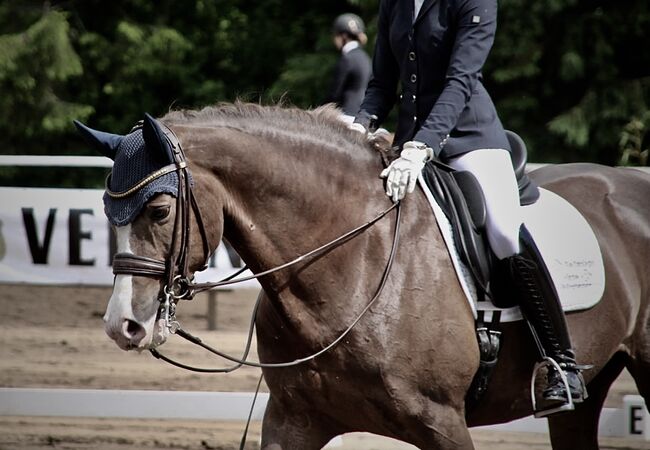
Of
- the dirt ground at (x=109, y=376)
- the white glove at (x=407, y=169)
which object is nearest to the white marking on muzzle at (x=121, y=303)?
the white glove at (x=407, y=169)

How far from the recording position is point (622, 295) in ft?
16.1

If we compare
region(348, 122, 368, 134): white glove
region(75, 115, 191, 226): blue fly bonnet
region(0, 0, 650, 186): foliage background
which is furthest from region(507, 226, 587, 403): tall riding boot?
region(0, 0, 650, 186): foliage background

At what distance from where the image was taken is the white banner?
7902 millimetres

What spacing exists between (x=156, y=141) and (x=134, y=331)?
603mm

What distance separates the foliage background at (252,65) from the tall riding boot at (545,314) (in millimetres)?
6643

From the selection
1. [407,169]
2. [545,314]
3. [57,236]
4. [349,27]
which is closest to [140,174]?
[407,169]

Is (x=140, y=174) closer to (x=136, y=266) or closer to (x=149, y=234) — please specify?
(x=149, y=234)

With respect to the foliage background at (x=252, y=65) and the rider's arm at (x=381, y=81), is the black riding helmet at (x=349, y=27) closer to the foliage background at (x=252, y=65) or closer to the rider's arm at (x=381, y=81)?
the foliage background at (x=252, y=65)

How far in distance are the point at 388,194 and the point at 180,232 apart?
82 cm

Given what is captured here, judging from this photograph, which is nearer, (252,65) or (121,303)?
(121,303)

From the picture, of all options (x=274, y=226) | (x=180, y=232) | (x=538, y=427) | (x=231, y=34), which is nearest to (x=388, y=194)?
(x=274, y=226)

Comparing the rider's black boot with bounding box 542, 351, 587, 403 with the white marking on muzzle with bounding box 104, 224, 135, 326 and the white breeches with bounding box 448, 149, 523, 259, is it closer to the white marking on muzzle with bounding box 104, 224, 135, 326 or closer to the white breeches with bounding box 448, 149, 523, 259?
the white breeches with bounding box 448, 149, 523, 259

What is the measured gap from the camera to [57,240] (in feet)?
26.3

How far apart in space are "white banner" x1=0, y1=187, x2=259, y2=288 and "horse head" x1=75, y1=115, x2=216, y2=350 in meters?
4.27
